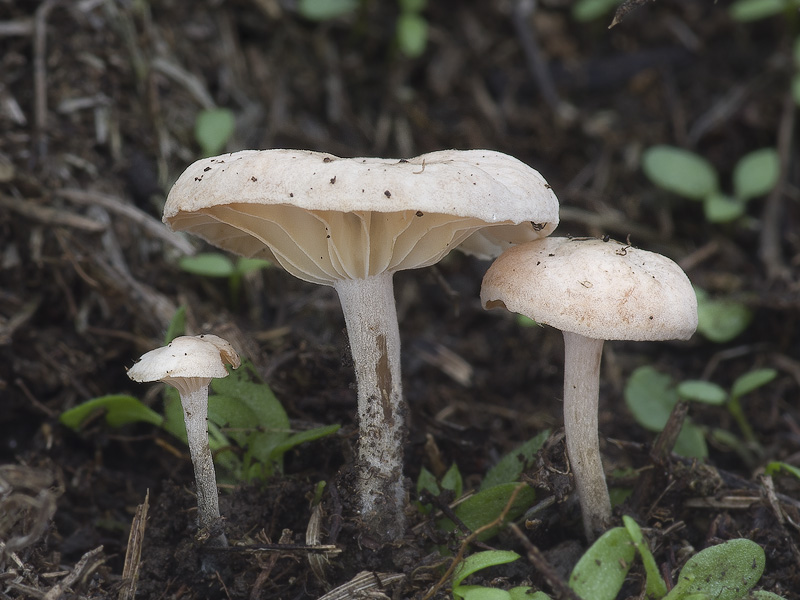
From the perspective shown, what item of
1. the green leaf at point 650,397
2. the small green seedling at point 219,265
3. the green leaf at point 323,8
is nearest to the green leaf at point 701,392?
→ the green leaf at point 650,397

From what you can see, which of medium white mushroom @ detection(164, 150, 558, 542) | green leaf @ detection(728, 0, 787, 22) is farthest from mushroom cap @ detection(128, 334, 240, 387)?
green leaf @ detection(728, 0, 787, 22)

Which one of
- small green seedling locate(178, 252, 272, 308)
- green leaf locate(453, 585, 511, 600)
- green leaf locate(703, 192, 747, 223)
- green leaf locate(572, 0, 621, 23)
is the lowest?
green leaf locate(453, 585, 511, 600)

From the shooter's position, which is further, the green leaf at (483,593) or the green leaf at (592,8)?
the green leaf at (592,8)

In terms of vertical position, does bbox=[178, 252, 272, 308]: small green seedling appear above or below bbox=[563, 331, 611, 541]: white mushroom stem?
above

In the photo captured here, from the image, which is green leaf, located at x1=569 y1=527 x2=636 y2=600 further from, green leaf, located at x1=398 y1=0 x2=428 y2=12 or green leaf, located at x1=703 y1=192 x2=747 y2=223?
green leaf, located at x1=398 y1=0 x2=428 y2=12

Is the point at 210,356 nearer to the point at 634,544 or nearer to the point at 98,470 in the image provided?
the point at 98,470

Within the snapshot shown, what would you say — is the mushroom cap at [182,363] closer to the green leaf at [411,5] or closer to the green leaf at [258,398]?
the green leaf at [258,398]
